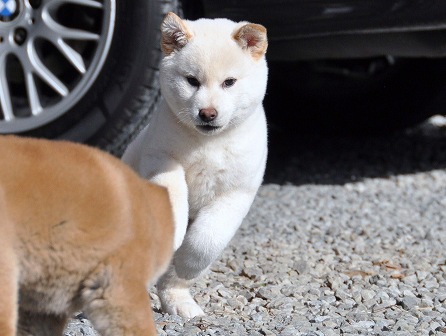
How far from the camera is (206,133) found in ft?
10.9

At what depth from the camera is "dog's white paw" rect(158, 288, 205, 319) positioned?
10.7 ft

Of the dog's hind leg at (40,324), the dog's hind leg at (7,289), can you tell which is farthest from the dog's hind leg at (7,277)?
the dog's hind leg at (40,324)

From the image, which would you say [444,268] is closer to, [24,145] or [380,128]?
[24,145]

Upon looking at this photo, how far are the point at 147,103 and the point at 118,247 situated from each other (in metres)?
1.93

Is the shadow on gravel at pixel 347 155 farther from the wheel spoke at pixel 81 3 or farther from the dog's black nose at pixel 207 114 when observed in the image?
the dog's black nose at pixel 207 114

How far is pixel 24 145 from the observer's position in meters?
2.42

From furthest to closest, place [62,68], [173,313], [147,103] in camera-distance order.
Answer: [62,68] < [147,103] < [173,313]

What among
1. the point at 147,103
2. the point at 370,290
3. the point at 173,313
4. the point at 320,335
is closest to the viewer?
the point at 320,335

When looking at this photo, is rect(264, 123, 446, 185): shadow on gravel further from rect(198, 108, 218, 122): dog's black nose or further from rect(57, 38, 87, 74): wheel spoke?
rect(198, 108, 218, 122): dog's black nose

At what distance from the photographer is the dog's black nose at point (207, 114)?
324cm

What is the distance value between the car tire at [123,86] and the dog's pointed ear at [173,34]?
821 millimetres

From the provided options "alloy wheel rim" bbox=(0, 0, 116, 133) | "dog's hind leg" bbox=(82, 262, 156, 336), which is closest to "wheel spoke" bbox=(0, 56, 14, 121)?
"alloy wheel rim" bbox=(0, 0, 116, 133)

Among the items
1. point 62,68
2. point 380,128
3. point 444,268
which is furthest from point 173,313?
point 380,128

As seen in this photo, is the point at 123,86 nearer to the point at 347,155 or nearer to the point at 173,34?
the point at 173,34
